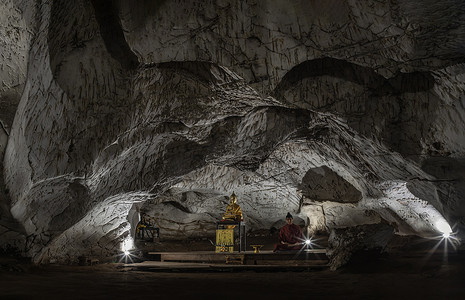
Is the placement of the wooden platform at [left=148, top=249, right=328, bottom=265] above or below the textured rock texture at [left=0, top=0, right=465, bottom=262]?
below

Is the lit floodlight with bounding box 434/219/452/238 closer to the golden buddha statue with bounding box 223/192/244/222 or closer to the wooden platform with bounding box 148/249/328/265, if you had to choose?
the wooden platform with bounding box 148/249/328/265

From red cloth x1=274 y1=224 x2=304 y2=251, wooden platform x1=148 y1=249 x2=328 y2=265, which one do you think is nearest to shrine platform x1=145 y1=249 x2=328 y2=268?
wooden platform x1=148 y1=249 x2=328 y2=265

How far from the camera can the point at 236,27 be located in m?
6.53

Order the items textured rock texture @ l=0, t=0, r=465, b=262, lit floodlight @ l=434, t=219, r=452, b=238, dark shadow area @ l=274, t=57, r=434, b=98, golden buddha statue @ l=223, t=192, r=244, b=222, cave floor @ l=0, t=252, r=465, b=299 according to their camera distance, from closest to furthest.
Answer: cave floor @ l=0, t=252, r=465, b=299 → textured rock texture @ l=0, t=0, r=465, b=262 → dark shadow area @ l=274, t=57, r=434, b=98 → lit floodlight @ l=434, t=219, r=452, b=238 → golden buddha statue @ l=223, t=192, r=244, b=222

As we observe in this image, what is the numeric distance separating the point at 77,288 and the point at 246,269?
3937mm

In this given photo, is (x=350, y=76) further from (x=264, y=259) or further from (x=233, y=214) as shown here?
(x=233, y=214)

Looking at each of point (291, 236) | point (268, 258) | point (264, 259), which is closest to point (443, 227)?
point (291, 236)

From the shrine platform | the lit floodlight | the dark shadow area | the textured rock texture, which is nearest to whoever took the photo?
the textured rock texture

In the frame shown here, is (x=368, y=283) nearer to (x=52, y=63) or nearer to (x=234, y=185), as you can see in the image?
(x=52, y=63)

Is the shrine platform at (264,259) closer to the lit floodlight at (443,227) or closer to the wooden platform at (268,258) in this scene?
the wooden platform at (268,258)

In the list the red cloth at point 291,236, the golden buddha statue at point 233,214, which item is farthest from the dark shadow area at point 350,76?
the golden buddha statue at point 233,214

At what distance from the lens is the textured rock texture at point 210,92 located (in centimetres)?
615

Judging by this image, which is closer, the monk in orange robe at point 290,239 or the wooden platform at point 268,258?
the wooden platform at point 268,258

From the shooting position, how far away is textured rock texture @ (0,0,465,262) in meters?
6.15
